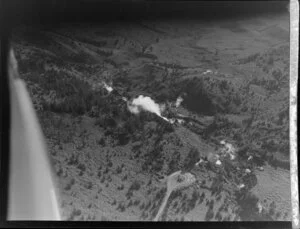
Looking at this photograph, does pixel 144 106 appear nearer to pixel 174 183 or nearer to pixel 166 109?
pixel 166 109

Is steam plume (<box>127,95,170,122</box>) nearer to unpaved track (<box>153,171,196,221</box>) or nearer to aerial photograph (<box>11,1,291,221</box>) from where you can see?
aerial photograph (<box>11,1,291,221</box>)

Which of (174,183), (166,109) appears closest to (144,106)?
(166,109)

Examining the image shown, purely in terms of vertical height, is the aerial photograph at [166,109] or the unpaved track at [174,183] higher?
the aerial photograph at [166,109]

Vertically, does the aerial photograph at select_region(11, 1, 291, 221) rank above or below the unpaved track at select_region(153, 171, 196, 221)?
above

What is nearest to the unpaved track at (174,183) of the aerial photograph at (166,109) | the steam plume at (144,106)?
the aerial photograph at (166,109)

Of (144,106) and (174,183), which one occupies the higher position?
(144,106)

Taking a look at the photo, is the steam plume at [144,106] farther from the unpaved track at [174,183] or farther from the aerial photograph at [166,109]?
the unpaved track at [174,183]

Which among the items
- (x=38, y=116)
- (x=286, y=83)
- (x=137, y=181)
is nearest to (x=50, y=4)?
(x=38, y=116)

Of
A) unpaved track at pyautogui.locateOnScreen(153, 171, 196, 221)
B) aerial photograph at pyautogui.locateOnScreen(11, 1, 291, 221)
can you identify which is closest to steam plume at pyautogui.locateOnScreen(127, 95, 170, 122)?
aerial photograph at pyautogui.locateOnScreen(11, 1, 291, 221)
